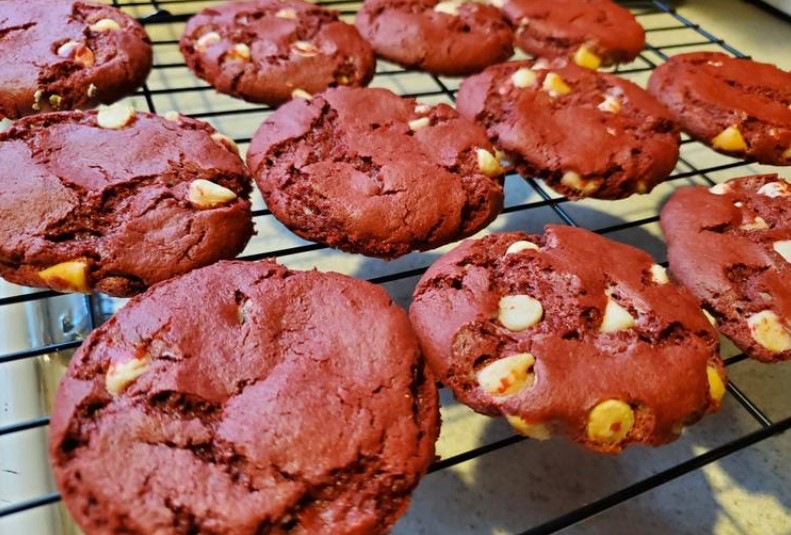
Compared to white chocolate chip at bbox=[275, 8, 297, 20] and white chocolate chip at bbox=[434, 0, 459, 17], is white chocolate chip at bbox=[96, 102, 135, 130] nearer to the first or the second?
white chocolate chip at bbox=[275, 8, 297, 20]

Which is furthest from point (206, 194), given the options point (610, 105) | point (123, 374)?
point (610, 105)

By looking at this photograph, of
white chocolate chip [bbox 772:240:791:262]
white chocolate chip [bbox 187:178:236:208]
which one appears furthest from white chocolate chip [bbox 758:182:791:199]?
white chocolate chip [bbox 187:178:236:208]

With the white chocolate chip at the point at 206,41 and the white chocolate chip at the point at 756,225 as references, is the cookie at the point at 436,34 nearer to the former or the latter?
the white chocolate chip at the point at 206,41

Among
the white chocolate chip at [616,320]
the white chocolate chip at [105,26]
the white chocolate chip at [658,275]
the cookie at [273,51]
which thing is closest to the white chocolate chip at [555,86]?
the cookie at [273,51]

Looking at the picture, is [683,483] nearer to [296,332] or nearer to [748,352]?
[748,352]

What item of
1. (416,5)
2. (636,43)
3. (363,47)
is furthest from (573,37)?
(363,47)

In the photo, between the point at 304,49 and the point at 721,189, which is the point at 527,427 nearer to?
the point at 721,189
